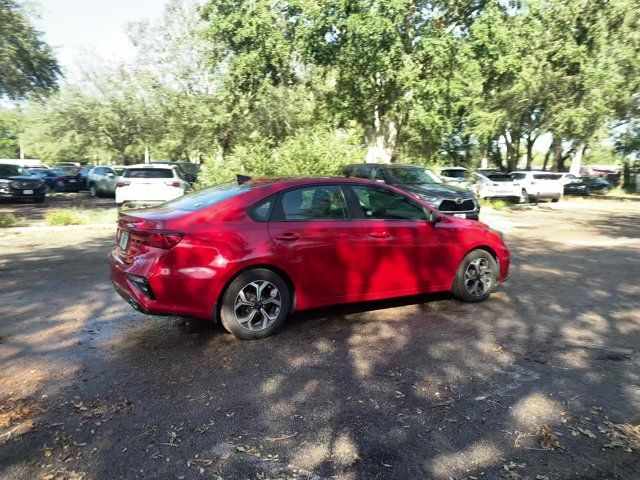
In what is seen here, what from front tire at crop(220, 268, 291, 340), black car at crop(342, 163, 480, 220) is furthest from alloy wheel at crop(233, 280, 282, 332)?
black car at crop(342, 163, 480, 220)

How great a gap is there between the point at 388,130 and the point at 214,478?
2425cm

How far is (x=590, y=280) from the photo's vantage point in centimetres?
757

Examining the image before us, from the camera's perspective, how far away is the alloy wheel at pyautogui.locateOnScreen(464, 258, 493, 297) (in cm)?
614

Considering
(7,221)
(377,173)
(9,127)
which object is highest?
(9,127)

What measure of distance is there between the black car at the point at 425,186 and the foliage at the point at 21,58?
45.1ft

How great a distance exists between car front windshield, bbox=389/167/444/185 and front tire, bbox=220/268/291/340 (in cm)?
959

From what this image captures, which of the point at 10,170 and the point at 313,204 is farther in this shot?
the point at 10,170

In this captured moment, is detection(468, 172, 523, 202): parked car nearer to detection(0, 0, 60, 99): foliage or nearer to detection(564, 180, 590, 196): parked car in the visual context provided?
detection(564, 180, 590, 196): parked car

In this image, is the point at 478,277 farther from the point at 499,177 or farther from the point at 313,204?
the point at 499,177

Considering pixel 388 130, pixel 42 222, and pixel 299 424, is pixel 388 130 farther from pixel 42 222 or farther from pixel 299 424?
pixel 299 424

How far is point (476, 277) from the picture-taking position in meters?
6.19

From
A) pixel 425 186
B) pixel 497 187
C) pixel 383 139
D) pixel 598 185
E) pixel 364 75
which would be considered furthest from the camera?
pixel 598 185

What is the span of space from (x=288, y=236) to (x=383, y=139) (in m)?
21.9

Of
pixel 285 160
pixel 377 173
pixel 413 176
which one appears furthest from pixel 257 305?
pixel 285 160
